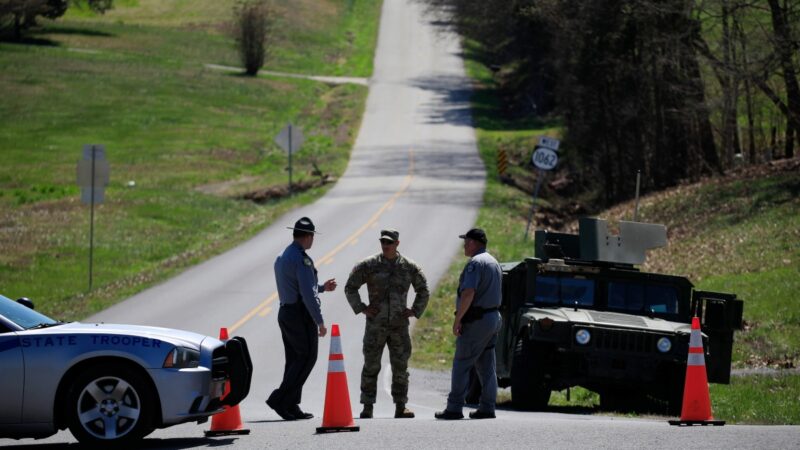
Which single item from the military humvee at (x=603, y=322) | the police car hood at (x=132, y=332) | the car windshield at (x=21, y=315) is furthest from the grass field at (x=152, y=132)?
the police car hood at (x=132, y=332)

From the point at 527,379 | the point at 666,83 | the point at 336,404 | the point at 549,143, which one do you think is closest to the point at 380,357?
the point at 336,404

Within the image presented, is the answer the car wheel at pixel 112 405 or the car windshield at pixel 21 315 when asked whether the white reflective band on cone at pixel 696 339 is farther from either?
the car windshield at pixel 21 315

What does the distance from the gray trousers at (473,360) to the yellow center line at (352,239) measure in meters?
11.3

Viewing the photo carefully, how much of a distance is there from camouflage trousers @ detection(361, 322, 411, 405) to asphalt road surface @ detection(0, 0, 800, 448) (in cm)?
29

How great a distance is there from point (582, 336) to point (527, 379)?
897 millimetres

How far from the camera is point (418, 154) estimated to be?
196 feet

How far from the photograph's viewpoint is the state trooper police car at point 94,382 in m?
10.4

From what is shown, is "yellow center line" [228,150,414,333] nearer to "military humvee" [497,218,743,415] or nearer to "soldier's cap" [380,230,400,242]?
"military humvee" [497,218,743,415]

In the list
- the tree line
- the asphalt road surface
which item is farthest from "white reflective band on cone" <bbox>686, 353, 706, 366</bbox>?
the tree line

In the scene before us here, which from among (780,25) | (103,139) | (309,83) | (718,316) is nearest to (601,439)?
(718,316)

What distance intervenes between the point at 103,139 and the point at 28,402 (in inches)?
2082

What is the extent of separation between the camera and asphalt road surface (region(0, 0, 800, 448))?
1094 cm

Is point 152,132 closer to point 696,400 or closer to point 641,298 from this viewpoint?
point 641,298

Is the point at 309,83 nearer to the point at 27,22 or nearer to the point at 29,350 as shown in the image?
the point at 27,22
